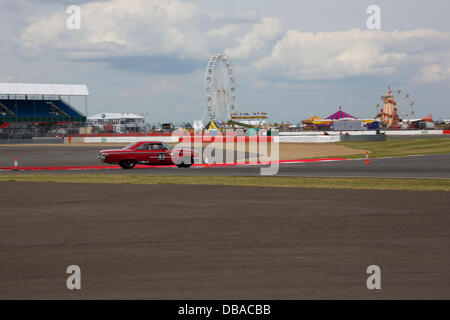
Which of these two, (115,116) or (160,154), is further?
(115,116)

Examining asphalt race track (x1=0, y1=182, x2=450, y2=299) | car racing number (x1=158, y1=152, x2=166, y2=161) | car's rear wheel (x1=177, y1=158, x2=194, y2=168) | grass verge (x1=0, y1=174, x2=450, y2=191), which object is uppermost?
car racing number (x1=158, y1=152, x2=166, y2=161)

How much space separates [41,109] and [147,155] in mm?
70622

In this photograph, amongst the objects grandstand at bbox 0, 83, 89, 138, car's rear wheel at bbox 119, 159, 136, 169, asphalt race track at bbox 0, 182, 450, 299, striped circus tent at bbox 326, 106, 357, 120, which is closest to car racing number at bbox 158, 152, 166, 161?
car's rear wheel at bbox 119, 159, 136, 169

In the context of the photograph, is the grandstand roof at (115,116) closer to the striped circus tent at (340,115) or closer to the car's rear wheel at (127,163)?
the striped circus tent at (340,115)

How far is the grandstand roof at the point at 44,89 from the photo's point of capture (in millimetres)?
82500

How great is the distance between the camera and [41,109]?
91.1m

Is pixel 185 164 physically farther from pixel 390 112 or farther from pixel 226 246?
pixel 390 112

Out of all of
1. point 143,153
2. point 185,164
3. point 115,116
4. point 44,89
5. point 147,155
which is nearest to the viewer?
point 143,153

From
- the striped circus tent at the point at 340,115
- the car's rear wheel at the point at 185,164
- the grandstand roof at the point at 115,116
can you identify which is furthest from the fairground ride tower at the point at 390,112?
the car's rear wheel at the point at 185,164

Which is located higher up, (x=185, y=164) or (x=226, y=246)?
(x=185, y=164)

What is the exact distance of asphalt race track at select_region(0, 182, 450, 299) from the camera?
6031 mm

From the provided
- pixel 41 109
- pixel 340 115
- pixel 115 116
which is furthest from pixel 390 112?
pixel 41 109

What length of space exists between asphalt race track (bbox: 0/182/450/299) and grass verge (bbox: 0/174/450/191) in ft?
9.49

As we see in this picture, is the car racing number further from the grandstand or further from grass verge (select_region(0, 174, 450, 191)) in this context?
the grandstand
